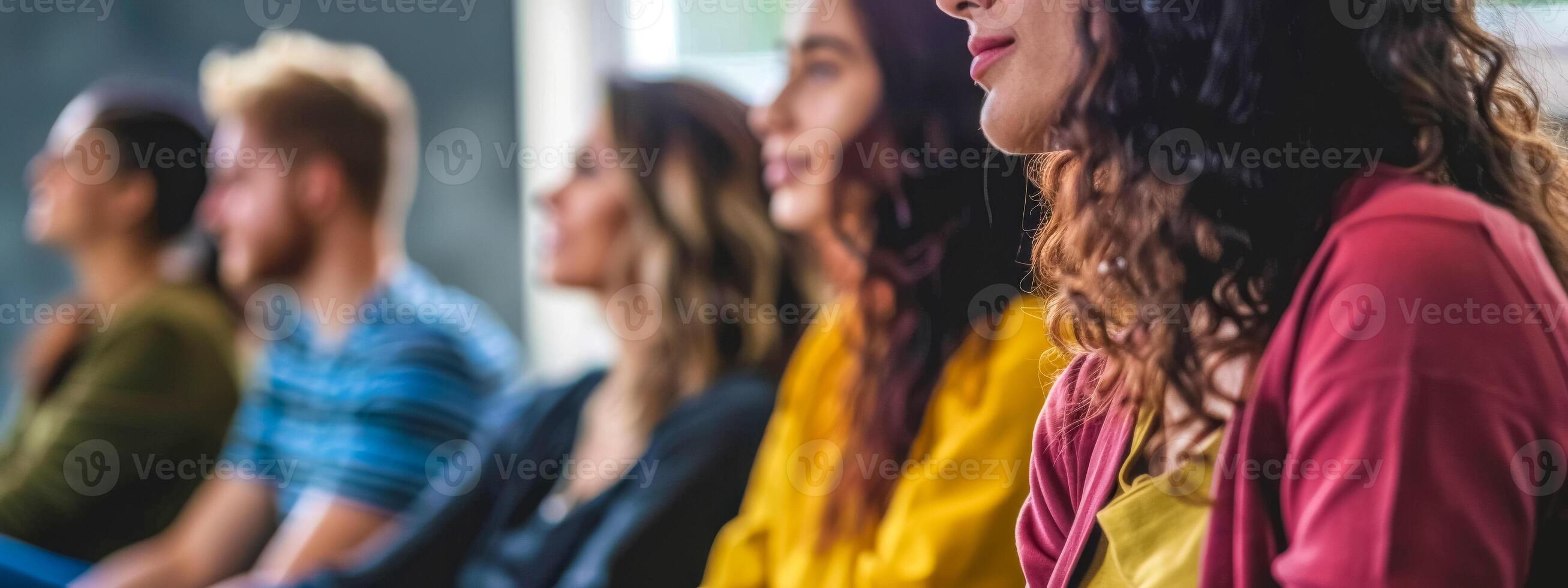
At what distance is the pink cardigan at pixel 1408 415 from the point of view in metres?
0.52

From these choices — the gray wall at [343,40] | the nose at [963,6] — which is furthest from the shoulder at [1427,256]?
the gray wall at [343,40]

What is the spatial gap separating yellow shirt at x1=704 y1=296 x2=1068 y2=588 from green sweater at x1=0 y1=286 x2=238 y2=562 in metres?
1.09

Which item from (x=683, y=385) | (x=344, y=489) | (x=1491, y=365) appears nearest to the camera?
(x=1491, y=365)

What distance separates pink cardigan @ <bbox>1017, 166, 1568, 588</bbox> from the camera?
0.52 metres

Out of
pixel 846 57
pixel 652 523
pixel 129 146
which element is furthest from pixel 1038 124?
pixel 129 146

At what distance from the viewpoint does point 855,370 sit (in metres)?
1.17

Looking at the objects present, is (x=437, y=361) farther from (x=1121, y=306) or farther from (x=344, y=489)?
(x=1121, y=306)

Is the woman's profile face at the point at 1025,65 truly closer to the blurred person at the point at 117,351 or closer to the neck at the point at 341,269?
the neck at the point at 341,269

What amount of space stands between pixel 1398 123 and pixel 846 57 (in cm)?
61

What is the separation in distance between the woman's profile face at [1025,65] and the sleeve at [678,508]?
2.41 feet

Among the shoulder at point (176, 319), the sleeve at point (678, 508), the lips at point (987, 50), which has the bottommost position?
the sleeve at point (678, 508)

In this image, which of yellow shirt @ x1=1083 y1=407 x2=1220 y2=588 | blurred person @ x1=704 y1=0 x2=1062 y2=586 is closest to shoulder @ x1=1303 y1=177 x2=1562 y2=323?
yellow shirt @ x1=1083 y1=407 x2=1220 y2=588

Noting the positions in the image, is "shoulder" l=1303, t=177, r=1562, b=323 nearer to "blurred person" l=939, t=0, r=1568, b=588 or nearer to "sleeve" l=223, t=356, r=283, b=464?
"blurred person" l=939, t=0, r=1568, b=588

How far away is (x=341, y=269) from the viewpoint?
189cm
